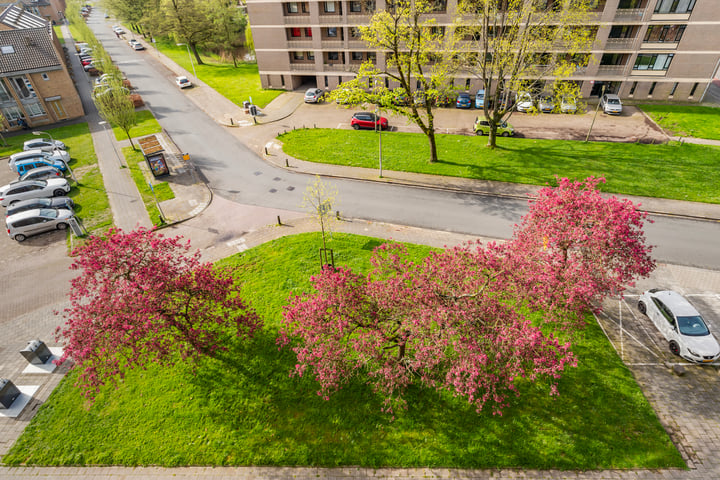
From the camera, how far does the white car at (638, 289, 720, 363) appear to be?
1612 cm

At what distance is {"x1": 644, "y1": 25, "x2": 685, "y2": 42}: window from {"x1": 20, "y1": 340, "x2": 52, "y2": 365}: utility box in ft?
195

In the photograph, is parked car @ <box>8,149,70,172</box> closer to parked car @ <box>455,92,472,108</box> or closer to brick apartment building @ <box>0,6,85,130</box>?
brick apartment building @ <box>0,6,85,130</box>

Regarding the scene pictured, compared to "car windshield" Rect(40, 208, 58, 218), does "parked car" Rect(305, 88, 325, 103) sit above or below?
above

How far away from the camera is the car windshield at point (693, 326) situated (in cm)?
1659

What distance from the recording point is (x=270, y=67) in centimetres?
5234

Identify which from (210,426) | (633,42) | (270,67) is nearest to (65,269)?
(210,426)

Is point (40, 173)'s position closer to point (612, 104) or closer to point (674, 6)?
point (612, 104)

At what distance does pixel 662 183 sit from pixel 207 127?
44.0 m

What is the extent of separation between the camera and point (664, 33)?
40.8 meters

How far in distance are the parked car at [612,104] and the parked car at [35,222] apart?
2046 inches

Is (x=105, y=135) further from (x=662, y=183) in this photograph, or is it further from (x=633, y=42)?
(x=633, y=42)

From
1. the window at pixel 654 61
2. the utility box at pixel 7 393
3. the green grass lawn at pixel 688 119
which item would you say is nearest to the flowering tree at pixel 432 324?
the utility box at pixel 7 393

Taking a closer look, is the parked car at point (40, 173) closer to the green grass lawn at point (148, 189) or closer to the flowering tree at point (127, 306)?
the green grass lawn at point (148, 189)

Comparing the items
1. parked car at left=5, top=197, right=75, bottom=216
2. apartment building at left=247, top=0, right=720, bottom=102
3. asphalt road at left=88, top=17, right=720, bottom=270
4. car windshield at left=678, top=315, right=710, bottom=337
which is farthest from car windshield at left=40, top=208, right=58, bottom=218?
car windshield at left=678, top=315, right=710, bottom=337
